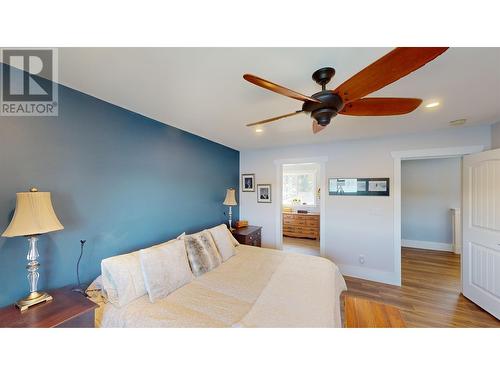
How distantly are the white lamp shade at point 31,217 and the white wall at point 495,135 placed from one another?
4665 mm

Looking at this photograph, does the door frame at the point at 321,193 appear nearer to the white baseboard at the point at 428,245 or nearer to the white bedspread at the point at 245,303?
the white bedspread at the point at 245,303

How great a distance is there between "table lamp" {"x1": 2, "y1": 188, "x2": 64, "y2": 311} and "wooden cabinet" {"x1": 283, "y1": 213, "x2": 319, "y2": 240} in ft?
16.8

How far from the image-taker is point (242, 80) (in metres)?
1.37

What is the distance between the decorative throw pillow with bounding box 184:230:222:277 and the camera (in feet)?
6.32

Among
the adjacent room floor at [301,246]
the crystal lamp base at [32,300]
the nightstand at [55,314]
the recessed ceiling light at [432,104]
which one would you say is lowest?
the adjacent room floor at [301,246]

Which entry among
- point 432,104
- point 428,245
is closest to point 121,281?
point 432,104

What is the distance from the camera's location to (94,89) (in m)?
1.51

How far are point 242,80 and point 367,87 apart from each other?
85cm

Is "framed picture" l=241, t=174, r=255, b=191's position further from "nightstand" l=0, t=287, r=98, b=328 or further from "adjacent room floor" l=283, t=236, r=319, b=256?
"nightstand" l=0, t=287, r=98, b=328

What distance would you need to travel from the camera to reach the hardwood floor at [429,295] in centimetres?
201

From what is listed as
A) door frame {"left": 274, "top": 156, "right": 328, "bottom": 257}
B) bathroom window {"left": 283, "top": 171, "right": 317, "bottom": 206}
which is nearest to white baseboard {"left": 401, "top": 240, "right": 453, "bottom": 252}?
bathroom window {"left": 283, "top": 171, "right": 317, "bottom": 206}

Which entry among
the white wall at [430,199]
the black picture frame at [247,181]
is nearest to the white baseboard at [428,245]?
the white wall at [430,199]
